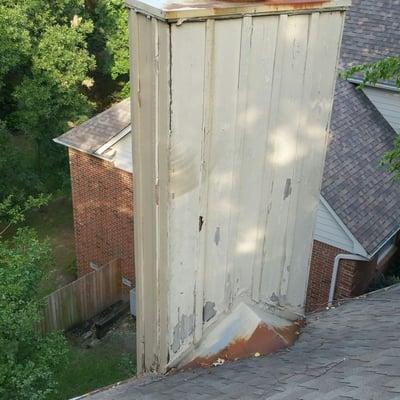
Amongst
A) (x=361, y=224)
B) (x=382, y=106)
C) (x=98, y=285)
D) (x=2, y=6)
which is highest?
(x=2, y=6)

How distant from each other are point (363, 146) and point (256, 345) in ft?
29.3

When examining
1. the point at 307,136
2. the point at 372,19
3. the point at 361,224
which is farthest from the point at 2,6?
the point at 307,136

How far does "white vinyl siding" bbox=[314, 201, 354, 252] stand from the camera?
9887mm

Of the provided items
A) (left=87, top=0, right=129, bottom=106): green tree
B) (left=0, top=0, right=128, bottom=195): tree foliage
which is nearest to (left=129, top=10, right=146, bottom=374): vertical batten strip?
(left=0, top=0, right=128, bottom=195): tree foliage

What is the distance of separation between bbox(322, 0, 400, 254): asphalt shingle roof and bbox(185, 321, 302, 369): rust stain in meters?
6.38

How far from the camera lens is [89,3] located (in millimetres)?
24234

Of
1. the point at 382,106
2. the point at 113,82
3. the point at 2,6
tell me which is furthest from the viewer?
the point at 113,82

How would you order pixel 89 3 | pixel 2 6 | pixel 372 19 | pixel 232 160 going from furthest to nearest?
pixel 89 3 → pixel 2 6 → pixel 372 19 → pixel 232 160

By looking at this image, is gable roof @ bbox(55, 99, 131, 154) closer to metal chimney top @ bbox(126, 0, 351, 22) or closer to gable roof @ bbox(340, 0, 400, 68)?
gable roof @ bbox(340, 0, 400, 68)

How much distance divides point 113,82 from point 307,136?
26.5 m

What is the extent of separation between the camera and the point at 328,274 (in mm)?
10539

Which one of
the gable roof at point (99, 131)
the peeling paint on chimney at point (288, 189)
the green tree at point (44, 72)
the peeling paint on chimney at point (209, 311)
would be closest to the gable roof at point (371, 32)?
the gable roof at point (99, 131)

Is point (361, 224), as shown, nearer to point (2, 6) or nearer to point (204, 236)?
point (204, 236)

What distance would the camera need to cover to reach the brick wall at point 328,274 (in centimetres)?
→ 1024
